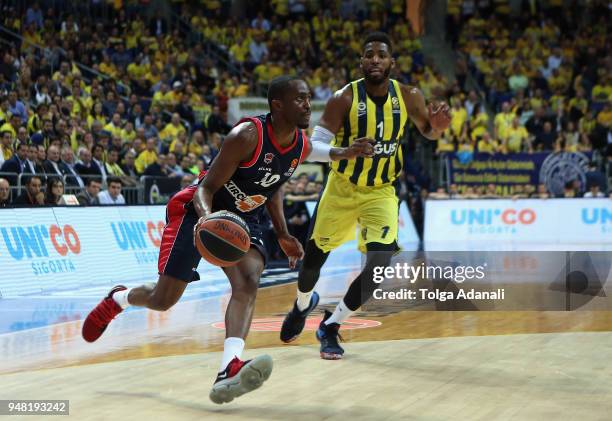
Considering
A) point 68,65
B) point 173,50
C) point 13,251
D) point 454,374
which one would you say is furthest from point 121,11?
point 454,374

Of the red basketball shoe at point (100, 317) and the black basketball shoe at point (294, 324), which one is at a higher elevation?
the red basketball shoe at point (100, 317)

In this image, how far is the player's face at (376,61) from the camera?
7.26 m

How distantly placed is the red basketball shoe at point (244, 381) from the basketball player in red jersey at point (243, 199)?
0.45ft

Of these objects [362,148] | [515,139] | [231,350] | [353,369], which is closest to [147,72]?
[515,139]

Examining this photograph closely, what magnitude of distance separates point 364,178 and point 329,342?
1280mm

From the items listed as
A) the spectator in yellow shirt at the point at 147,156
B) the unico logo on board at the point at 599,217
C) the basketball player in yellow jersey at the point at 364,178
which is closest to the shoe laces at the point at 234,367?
the basketball player in yellow jersey at the point at 364,178

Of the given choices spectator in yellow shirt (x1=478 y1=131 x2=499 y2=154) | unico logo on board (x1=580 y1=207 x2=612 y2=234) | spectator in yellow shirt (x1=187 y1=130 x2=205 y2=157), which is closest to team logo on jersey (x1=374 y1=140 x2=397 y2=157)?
spectator in yellow shirt (x1=187 y1=130 x2=205 y2=157)

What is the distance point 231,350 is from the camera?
17.4 ft

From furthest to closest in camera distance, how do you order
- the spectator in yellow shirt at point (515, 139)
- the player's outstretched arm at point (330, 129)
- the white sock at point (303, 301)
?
the spectator in yellow shirt at point (515, 139)
the white sock at point (303, 301)
the player's outstretched arm at point (330, 129)

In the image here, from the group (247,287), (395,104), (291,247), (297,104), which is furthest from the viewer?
(395,104)

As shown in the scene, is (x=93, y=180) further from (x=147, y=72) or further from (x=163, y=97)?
(x=147, y=72)

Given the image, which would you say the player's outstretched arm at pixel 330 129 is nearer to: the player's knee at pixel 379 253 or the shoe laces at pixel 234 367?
the player's knee at pixel 379 253

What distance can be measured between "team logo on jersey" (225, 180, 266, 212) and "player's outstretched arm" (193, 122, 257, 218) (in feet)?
0.67

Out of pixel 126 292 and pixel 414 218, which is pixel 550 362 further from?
pixel 414 218
